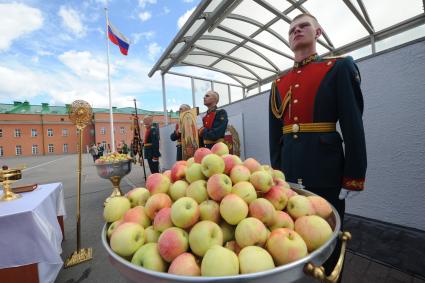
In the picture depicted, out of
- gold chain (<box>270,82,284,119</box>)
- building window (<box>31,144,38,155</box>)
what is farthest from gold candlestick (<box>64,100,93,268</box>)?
building window (<box>31,144,38,155</box>)

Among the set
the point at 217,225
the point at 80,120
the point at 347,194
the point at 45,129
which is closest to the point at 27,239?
the point at 80,120

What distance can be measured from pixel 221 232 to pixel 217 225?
0.03 m

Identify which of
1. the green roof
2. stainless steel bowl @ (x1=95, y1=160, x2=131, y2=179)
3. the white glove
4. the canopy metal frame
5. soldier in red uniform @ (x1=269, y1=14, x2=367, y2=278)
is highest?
the green roof

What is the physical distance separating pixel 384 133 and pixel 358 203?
39.8 inches

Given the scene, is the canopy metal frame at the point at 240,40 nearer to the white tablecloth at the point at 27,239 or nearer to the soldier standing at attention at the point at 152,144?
the soldier standing at attention at the point at 152,144

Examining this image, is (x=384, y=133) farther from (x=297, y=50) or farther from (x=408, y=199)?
(x=297, y=50)

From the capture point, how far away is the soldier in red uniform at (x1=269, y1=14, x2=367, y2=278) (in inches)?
50.7

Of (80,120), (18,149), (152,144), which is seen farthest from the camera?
(18,149)

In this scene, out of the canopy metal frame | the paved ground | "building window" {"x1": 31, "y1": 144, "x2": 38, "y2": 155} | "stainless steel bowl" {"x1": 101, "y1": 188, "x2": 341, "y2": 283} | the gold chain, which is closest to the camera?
"stainless steel bowl" {"x1": 101, "y1": 188, "x2": 341, "y2": 283}

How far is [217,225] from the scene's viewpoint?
70 centimetres

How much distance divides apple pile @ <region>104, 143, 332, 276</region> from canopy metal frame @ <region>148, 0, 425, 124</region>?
11.5ft

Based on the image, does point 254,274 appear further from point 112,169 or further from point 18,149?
point 18,149

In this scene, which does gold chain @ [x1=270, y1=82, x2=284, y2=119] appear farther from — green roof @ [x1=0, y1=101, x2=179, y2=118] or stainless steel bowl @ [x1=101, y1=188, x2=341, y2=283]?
green roof @ [x1=0, y1=101, x2=179, y2=118]

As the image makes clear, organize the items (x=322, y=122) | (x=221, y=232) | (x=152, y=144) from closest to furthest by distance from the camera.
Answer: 1. (x=221, y=232)
2. (x=322, y=122)
3. (x=152, y=144)
